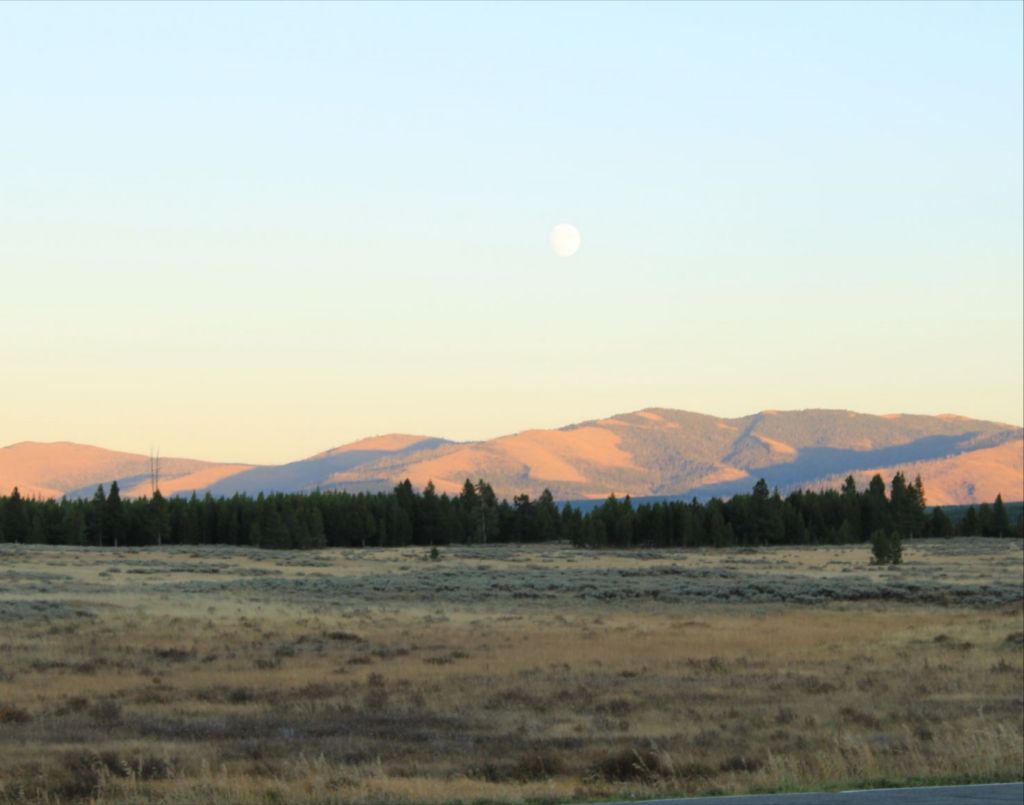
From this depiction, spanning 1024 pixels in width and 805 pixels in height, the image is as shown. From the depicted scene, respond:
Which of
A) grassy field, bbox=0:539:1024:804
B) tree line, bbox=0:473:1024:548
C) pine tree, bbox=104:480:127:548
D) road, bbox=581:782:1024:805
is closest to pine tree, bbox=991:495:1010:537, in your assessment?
tree line, bbox=0:473:1024:548

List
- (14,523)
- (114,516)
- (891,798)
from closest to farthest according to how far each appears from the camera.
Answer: (891,798) < (14,523) < (114,516)

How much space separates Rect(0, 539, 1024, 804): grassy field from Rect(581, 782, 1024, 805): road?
1202mm

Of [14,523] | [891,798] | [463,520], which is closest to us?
[891,798]

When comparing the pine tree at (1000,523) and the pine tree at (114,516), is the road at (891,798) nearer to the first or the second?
the pine tree at (114,516)

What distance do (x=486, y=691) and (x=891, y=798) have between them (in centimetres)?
1496

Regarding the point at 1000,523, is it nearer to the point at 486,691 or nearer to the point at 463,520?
the point at 463,520

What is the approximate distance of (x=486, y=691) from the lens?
91.7 ft

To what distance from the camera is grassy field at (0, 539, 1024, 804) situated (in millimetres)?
17125

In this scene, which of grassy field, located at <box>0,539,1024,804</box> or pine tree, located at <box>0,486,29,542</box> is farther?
pine tree, located at <box>0,486,29,542</box>

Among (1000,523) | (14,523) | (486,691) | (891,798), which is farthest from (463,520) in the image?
(891,798)

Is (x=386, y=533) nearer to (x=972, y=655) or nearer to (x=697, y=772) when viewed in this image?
(x=972, y=655)

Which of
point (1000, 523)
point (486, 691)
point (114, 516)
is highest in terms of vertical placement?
point (114, 516)

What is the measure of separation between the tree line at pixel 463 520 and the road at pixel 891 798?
116 m

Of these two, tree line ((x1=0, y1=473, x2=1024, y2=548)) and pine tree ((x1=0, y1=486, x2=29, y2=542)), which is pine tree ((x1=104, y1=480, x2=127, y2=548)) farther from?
pine tree ((x1=0, y1=486, x2=29, y2=542))
